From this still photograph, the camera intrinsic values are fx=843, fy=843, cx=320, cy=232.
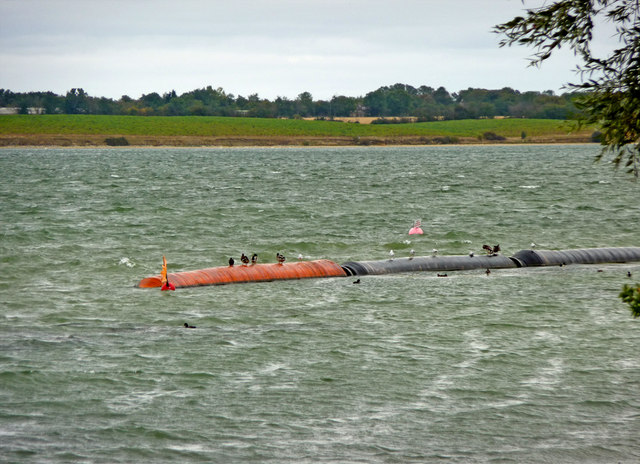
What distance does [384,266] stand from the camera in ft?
119

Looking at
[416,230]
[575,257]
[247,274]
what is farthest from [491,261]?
[416,230]

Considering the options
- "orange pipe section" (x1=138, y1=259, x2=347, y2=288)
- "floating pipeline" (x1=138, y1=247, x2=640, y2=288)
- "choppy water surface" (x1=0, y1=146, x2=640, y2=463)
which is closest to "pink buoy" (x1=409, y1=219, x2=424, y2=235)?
"choppy water surface" (x1=0, y1=146, x2=640, y2=463)

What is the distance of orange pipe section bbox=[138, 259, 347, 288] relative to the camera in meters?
32.7

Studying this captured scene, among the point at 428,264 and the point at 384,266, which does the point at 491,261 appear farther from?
the point at 384,266

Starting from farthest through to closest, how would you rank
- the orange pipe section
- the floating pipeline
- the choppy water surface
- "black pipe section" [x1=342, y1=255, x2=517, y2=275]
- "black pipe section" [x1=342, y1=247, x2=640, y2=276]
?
1. "black pipe section" [x1=342, y1=247, x2=640, y2=276]
2. "black pipe section" [x1=342, y1=255, x2=517, y2=275]
3. the floating pipeline
4. the orange pipe section
5. the choppy water surface

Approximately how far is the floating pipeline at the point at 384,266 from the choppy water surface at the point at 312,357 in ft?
2.51

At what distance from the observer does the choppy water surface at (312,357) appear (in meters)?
16.6

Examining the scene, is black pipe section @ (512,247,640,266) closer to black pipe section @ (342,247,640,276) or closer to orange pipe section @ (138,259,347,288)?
black pipe section @ (342,247,640,276)

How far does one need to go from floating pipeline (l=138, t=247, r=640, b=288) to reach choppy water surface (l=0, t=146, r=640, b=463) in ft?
2.51

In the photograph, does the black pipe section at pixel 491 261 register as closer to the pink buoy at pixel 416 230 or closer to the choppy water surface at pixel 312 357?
the choppy water surface at pixel 312 357

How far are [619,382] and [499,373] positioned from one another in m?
2.84

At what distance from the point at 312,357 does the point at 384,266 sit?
1417 centimetres

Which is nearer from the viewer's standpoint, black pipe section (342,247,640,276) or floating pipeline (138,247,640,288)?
floating pipeline (138,247,640,288)

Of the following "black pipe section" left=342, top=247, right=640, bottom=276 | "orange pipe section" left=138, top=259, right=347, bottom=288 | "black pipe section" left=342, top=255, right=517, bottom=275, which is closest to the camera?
"orange pipe section" left=138, top=259, right=347, bottom=288
